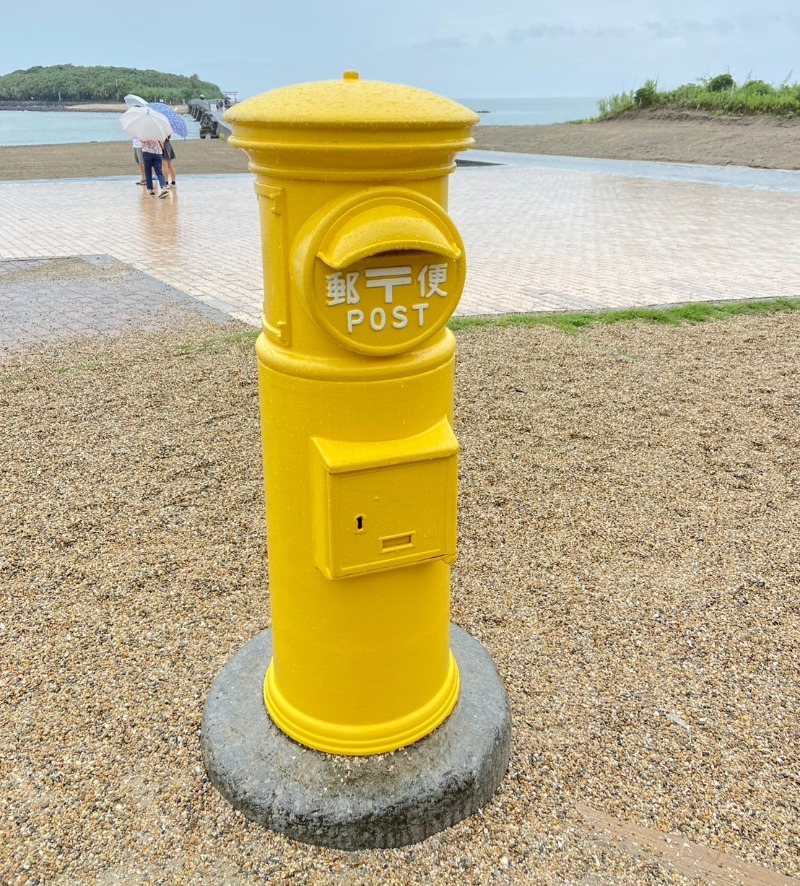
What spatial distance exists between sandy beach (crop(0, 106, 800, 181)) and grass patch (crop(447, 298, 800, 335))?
14404 mm

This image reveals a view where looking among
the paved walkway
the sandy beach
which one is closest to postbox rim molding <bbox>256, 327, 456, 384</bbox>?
the paved walkway

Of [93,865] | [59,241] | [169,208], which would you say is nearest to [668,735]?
[93,865]

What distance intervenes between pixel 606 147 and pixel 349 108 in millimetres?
Answer: 25474

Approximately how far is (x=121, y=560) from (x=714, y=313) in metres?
5.83

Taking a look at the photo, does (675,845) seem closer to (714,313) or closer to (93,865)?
(93,865)

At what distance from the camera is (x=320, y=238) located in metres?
1.71

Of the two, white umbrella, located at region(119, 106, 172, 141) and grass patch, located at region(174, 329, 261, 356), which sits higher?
white umbrella, located at region(119, 106, 172, 141)

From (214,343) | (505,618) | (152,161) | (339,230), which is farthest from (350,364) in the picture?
(152,161)

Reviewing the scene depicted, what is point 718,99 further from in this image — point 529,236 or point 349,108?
point 349,108

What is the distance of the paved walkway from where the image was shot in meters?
8.21

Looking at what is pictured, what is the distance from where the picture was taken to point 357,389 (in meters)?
1.85

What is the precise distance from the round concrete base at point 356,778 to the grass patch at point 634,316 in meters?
4.69

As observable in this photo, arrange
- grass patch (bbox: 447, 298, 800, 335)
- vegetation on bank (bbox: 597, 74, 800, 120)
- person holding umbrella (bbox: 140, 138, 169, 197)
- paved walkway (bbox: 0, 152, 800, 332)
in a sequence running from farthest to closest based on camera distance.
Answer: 1. vegetation on bank (bbox: 597, 74, 800, 120)
2. person holding umbrella (bbox: 140, 138, 169, 197)
3. paved walkway (bbox: 0, 152, 800, 332)
4. grass patch (bbox: 447, 298, 800, 335)

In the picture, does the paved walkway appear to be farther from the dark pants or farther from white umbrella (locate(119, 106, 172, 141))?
white umbrella (locate(119, 106, 172, 141))
